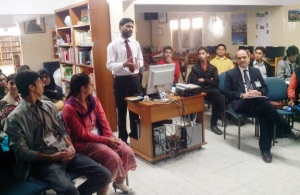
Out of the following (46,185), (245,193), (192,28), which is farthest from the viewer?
(192,28)

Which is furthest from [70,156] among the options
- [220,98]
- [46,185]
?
[220,98]

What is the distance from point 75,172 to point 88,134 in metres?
0.34

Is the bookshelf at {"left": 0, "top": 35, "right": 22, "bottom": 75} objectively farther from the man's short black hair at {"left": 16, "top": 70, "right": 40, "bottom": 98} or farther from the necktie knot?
the man's short black hair at {"left": 16, "top": 70, "right": 40, "bottom": 98}

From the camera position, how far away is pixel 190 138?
3.79 metres

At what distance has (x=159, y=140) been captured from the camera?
356 centimetres

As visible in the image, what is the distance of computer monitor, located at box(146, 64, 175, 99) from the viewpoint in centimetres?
343

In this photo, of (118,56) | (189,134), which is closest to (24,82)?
(118,56)

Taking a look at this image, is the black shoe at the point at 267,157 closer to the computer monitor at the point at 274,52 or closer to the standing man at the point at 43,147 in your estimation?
the standing man at the point at 43,147

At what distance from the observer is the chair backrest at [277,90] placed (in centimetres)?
417

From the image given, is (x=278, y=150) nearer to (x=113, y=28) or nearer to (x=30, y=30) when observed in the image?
(x=113, y=28)

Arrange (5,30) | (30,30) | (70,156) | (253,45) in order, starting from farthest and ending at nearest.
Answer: (5,30), (30,30), (253,45), (70,156)

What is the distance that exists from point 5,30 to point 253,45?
9993 mm

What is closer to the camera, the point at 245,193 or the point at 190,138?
the point at 245,193

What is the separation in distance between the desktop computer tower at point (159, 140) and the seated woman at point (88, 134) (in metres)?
0.84
